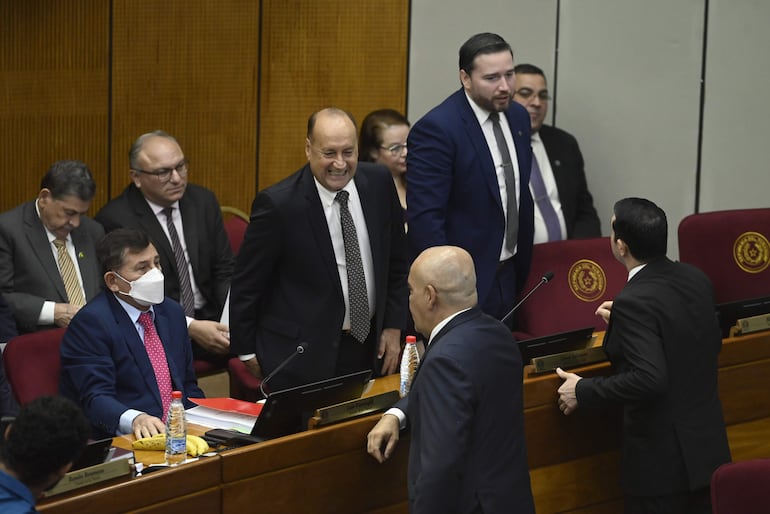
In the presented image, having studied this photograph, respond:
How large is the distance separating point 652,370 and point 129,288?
1.57m

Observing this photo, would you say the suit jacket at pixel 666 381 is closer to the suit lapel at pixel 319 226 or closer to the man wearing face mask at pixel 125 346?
the suit lapel at pixel 319 226

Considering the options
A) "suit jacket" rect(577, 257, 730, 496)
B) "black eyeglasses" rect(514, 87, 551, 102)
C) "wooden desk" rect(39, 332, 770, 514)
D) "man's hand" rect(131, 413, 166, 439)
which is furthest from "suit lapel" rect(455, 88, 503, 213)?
"man's hand" rect(131, 413, 166, 439)

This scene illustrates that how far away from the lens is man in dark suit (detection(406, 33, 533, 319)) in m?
4.21

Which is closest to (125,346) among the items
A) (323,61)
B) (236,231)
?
(236,231)

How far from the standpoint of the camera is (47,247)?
14.8 feet

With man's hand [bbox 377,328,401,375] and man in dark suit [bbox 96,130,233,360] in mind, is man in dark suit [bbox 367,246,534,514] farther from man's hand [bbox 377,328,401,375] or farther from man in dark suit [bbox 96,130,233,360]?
man in dark suit [bbox 96,130,233,360]

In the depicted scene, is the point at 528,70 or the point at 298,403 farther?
the point at 528,70

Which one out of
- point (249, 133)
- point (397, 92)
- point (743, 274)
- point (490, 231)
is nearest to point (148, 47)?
point (249, 133)

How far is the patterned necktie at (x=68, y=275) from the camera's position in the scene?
453 centimetres

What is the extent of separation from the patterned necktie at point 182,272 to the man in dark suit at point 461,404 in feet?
6.85

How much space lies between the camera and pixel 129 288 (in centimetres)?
349

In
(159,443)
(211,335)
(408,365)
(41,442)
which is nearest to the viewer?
(41,442)

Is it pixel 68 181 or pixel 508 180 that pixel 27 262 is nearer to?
pixel 68 181

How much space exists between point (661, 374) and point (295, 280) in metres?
1.26
